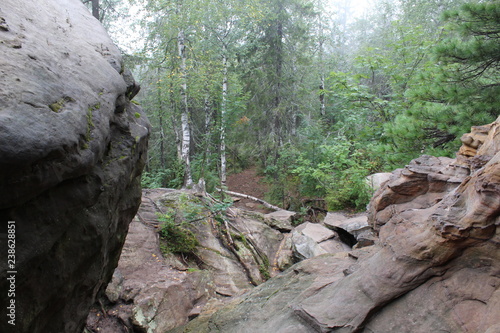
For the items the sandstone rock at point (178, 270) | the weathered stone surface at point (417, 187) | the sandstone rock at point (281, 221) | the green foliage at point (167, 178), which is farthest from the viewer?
the green foliage at point (167, 178)

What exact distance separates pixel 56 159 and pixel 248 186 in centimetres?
1526

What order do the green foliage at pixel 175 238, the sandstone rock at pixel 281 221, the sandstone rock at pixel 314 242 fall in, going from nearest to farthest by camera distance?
1. the green foliage at pixel 175 238
2. the sandstone rock at pixel 314 242
3. the sandstone rock at pixel 281 221

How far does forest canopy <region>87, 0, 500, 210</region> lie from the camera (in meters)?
6.00

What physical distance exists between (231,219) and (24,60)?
24.0 feet

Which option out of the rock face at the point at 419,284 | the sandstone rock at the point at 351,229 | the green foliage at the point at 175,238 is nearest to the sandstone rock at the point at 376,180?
the sandstone rock at the point at 351,229

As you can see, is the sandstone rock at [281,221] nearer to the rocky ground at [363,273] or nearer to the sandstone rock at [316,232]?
the sandstone rock at [316,232]

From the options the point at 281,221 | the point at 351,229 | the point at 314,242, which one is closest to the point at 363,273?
the point at 314,242

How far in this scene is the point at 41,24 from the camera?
2.82m

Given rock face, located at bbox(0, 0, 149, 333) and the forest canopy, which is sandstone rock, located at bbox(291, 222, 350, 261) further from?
rock face, located at bbox(0, 0, 149, 333)

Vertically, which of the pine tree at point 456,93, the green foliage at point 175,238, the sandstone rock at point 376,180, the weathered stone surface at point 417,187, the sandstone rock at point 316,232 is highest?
the pine tree at point 456,93

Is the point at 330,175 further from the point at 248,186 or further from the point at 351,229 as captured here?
the point at 248,186

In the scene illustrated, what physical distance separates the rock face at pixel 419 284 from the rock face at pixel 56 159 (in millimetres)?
2231

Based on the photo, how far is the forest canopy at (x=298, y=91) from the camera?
19.7 ft

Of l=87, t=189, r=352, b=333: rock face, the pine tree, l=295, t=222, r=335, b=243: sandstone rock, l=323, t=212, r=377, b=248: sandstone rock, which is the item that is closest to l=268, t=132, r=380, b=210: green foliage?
l=323, t=212, r=377, b=248: sandstone rock
